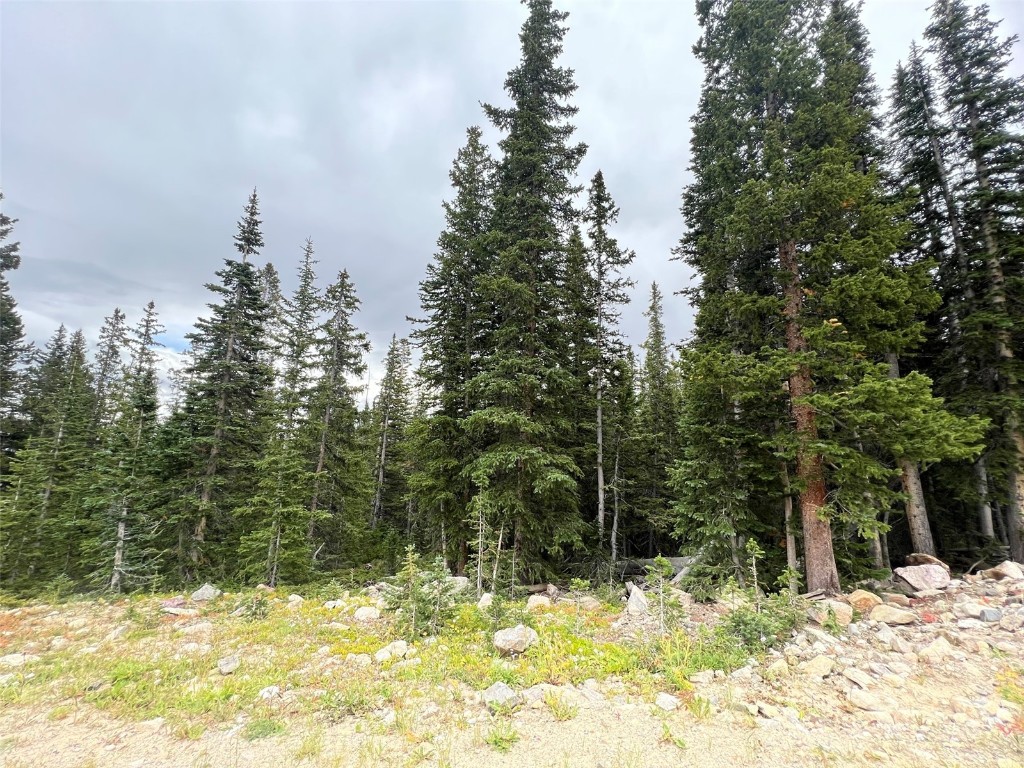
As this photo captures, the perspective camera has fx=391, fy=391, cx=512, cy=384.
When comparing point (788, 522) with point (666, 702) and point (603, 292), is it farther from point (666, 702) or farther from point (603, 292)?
point (603, 292)

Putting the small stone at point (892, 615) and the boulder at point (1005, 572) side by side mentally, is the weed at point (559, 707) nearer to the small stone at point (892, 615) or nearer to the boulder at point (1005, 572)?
the small stone at point (892, 615)

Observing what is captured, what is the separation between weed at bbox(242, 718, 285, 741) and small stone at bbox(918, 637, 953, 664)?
8.24m

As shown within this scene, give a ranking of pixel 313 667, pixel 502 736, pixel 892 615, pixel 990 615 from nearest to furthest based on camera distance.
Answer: pixel 502 736, pixel 313 667, pixel 990 615, pixel 892 615

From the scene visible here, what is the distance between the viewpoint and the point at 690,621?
7648mm

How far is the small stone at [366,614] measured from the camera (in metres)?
8.45

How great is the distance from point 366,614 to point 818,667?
26.9 feet

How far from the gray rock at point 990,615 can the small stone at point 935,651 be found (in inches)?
61.2

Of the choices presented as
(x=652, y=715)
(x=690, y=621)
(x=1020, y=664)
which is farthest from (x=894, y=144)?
(x=652, y=715)

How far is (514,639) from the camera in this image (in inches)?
248

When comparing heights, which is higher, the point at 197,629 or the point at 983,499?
the point at 983,499

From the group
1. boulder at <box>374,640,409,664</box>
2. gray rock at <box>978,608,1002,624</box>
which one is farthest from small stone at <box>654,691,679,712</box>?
gray rock at <box>978,608,1002,624</box>

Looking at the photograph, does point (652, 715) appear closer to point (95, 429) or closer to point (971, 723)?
point (971, 723)

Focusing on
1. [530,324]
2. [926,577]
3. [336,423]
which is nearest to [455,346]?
[530,324]

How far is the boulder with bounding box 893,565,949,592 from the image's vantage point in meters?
8.09
